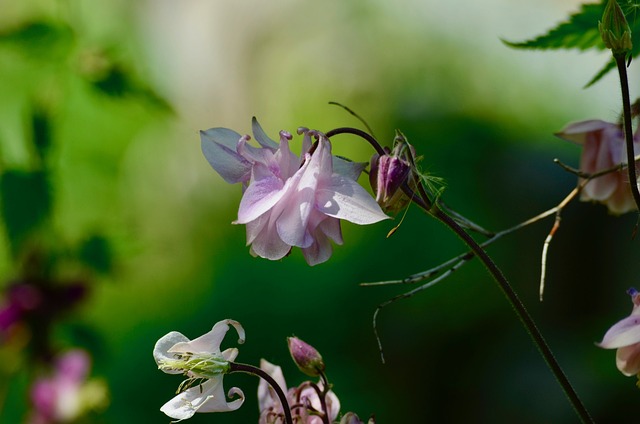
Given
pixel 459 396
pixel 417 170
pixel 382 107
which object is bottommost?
pixel 459 396

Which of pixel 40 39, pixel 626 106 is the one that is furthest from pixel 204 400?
pixel 40 39

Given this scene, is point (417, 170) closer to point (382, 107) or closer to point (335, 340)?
point (335, 340)

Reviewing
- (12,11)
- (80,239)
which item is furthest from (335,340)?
(12,11)

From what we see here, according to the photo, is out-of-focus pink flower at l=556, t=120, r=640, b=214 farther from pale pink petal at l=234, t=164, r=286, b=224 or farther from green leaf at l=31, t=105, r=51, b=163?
green leaf at l=31, t=105, r=51, b=163

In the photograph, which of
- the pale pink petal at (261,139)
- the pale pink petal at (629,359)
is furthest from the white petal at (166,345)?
the pale pink petal at (629,359)

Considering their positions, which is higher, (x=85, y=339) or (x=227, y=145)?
(x=227, y=145)

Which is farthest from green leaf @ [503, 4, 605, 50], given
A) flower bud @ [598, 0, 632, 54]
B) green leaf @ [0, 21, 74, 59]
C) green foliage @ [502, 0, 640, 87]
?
green leaf @ [0, 21, 74, 59]

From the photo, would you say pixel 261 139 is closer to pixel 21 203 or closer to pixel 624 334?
pixel 624 334
